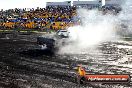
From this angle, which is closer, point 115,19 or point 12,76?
point 12,76

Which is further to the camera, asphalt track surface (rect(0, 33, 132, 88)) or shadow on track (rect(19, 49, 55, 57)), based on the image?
shadow on track (rect(19, 49, 55, 57))

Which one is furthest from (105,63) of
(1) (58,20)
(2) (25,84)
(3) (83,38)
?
(1) (58,20)

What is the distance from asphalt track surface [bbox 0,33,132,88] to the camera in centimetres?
2031

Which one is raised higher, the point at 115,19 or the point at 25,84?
the point at 115,19

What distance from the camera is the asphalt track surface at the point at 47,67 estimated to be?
66.6 ft

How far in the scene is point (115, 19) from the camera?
5100 cm

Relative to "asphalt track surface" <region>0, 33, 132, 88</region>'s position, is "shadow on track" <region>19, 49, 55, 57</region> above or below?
above

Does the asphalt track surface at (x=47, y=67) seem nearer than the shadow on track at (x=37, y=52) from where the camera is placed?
Yes

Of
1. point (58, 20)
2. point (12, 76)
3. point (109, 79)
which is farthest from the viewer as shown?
point (58, 20)

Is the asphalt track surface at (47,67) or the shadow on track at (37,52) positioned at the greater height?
the shadow on track at (37,52)

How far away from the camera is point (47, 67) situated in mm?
24953

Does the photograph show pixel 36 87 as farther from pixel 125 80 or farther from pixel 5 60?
pixel 5 60

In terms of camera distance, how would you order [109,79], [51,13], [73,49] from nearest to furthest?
1. [109,79]
2. [73,49]
3. [51,13]

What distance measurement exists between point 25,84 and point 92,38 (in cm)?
Answer: 2422
